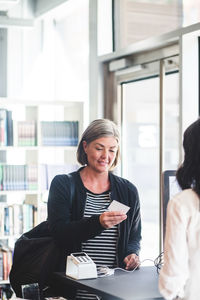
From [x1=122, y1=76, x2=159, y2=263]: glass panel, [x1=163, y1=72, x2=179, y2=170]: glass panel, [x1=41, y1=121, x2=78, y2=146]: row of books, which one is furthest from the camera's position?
[x1=41, y1=121, x2=78, y2=146]: row of books

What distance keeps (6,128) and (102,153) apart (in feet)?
8.19

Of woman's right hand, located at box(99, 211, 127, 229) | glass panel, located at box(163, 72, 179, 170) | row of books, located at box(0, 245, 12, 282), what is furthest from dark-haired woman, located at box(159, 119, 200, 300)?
row of books, located at box(0, 245, 12, 282)

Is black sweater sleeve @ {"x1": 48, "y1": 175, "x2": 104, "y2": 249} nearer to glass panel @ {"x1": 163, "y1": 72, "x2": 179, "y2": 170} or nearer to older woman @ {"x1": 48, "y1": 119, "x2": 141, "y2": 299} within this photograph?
older woman @ {"x1": 48, "y1": 119, "x2": 141, "y2": 299}

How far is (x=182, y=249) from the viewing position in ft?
6.63

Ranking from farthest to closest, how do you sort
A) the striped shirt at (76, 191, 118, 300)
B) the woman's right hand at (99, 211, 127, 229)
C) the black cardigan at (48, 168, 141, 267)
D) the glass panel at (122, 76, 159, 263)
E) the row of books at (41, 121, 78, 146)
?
the row of books at (41, 121, 78, 146), the glass panel at (122, 76, 159, 263), the striped shirt at (76, 191, 118, 300), the black cardigan at (48, 168, 141, 267), the woman's right hand at (99, 211, 127, 229)

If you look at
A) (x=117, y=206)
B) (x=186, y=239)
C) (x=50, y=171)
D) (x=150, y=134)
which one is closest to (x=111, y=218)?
(x=117, y=206)

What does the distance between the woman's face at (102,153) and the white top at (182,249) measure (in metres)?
1.09

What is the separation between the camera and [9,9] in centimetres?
654

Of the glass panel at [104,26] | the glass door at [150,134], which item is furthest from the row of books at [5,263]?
the glass panel at [104,26]

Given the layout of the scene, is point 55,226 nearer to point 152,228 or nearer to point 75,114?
point 152,228

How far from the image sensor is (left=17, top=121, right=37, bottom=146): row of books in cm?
548

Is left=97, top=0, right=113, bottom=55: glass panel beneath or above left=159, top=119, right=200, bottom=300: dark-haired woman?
above

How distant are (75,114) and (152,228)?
4.69 ft

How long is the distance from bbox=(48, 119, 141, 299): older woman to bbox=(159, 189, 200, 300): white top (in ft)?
2.70
